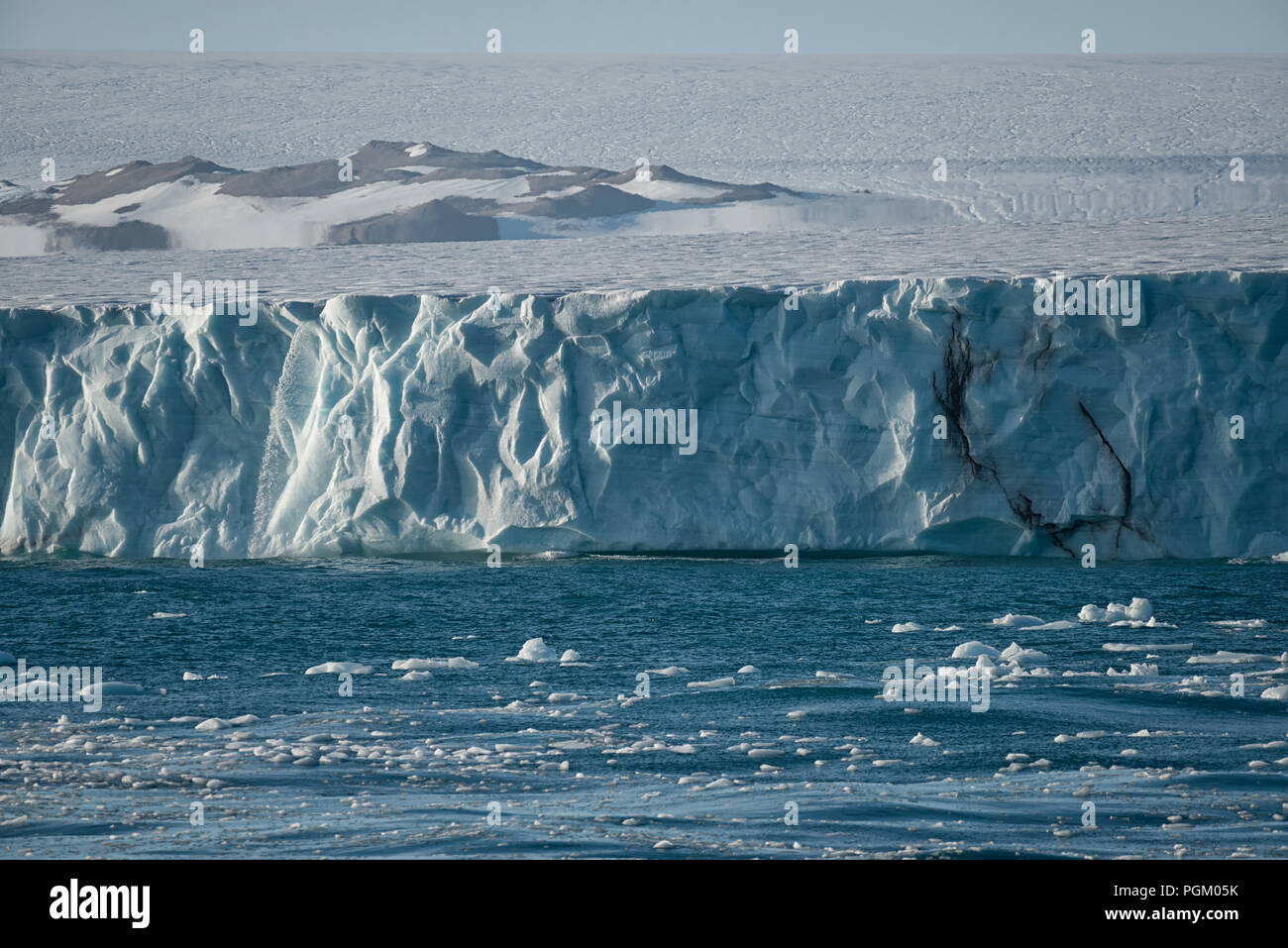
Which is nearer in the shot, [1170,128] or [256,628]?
[256,628]

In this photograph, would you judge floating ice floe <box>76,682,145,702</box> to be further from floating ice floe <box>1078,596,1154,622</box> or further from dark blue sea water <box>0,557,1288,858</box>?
floating ice floe <box>1078,596,1154,622</box>

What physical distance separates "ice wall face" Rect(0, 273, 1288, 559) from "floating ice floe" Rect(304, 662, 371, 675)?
→ 3.38 meters

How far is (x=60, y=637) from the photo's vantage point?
446 inches

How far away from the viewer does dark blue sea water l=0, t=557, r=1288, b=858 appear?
6301 millimetres

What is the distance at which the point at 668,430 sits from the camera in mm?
13578

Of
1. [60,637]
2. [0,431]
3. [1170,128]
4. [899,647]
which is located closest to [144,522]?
[0,431]

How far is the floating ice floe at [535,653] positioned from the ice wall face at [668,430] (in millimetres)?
2870

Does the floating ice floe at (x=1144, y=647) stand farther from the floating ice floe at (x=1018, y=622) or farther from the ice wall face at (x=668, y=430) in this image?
the ice wall face at (x=668, y=430)

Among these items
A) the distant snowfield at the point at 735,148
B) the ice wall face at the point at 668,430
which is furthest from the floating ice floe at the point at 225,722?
the distant snowfield at the point at 735,148

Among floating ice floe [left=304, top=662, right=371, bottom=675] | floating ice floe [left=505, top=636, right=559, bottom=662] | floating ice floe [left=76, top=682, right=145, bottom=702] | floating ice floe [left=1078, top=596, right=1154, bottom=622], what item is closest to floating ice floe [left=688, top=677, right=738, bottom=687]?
floating ice floe [left=505, top=636, right=559, bottom=662]

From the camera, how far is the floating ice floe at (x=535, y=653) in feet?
34.6
